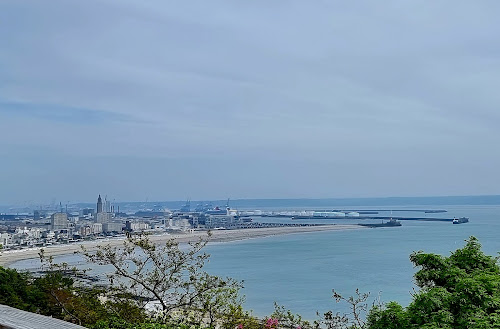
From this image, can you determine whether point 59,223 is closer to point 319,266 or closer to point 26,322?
point 319,266

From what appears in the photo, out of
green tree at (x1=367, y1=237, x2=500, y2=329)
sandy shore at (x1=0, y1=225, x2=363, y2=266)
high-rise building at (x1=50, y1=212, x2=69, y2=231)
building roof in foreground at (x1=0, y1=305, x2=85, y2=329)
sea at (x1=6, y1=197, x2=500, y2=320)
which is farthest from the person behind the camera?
high-rise building at (x1=50, y1=212, x2=69, y2=231)

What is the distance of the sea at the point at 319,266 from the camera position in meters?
15.3

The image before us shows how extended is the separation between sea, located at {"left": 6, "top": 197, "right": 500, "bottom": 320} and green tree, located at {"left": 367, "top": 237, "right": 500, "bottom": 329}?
14.7 ft

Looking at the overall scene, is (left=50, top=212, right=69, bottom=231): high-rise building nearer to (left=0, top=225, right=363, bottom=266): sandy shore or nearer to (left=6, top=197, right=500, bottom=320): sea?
(left=0, top=225, right=363, bottom=266): sandy shore

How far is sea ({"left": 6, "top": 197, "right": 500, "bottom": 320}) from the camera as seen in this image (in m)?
15.3

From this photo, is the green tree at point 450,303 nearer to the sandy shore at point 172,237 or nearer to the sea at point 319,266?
the sea at point 319,266

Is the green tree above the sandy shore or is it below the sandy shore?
above

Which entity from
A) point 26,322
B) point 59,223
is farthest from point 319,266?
point 59,223

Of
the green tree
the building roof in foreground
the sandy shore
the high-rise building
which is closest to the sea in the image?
the sandy shore

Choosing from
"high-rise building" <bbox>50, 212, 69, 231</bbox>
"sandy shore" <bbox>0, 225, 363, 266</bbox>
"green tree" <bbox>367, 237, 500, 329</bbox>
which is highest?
"green tree" <bbox>367, 237, 500, 329</bbox>

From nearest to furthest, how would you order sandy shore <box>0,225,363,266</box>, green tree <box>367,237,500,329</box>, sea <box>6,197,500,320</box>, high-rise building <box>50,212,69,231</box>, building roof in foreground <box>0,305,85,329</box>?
building roof in foreground <box>0,305,85,329</box> < green tree <box>367,237,500,329</box> < sea <box>6,197,500,320</box> < sandy shore <box>0,225,363,266</box> < high-rise building <box>50,212,69,231</box>

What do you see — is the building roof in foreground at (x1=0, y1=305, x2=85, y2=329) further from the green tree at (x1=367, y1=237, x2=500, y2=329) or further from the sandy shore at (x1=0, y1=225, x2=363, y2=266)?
the sandy shore at (x1=0, y1=225, x2=363, y2=266)

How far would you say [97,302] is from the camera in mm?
6809

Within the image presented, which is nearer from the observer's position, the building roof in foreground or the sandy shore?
the building roof in foreground
